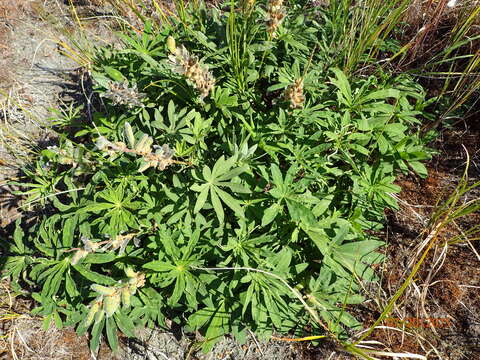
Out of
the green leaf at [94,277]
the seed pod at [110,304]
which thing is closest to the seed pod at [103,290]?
the seed pod at [110,304]

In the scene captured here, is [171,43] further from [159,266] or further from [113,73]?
[159,266]

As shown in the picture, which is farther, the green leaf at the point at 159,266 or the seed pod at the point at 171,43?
the green leaf at the point at 159,266


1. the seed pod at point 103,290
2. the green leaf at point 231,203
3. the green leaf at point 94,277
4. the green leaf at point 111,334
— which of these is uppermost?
the green leaf at point 231,203

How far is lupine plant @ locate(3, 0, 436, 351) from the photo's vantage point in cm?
212

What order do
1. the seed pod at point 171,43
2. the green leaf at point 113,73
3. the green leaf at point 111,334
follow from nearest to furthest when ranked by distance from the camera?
the seed pod at point 171,43 < the green leaf at point 111,334 < the green leaf at point 113,73

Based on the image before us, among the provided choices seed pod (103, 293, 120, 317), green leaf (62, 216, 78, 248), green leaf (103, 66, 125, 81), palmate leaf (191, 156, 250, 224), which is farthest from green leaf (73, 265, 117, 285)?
green leaf (103, 66, 125, 81)

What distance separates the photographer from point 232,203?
206cm

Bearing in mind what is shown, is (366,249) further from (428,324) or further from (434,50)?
(434,50)

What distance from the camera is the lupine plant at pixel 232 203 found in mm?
2115

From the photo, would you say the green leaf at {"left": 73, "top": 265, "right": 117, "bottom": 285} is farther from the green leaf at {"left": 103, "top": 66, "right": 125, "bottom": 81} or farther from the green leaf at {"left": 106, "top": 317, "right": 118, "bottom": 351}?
the green leaf at {"left": 103, "top": 66, "right": 125, "bottom": 81}

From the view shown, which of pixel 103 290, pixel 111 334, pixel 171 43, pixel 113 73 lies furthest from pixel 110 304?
pixel 113 73

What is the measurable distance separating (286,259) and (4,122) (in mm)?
2965

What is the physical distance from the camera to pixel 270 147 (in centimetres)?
225

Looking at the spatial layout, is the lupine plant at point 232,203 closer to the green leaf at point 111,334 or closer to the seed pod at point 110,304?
the green leaf at point 111,334
